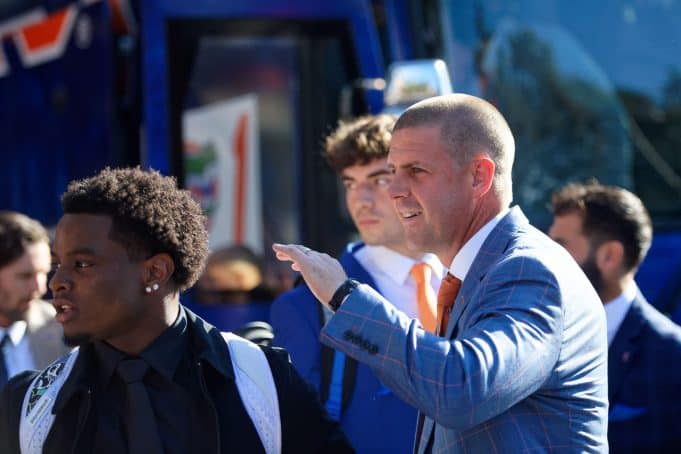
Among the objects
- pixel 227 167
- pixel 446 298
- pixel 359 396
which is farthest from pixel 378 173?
pixel 227 167

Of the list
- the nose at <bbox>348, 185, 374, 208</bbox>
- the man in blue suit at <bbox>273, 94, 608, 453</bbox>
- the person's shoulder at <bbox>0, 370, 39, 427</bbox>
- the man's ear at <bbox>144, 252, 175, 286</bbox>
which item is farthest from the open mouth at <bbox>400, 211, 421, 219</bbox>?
the nose at <bbox>348, 185, 374, 208</bbox>

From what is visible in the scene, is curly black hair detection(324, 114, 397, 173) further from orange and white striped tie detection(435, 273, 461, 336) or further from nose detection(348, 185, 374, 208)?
orange and white striped tie detection(435, 273, 461, 336)

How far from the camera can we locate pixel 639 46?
18.0 feet

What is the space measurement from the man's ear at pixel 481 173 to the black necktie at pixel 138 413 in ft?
2.88

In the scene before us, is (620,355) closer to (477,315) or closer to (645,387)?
(645,387)

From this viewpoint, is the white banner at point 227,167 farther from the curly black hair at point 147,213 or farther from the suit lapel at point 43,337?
the curly black hair at point 147,213

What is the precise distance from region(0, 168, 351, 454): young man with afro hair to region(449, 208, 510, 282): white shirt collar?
0.49m

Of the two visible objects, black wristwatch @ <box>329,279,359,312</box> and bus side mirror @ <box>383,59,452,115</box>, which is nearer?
black wristwatch @ <box>329,279,359,312</box>

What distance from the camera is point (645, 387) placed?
3.83 m

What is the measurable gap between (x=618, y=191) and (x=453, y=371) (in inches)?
93.2

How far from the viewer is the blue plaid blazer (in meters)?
2.11

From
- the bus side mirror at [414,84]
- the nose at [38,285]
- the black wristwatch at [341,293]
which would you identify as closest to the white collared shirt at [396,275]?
the black wristwatch at [341,293]

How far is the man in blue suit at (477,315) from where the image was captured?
212 cm

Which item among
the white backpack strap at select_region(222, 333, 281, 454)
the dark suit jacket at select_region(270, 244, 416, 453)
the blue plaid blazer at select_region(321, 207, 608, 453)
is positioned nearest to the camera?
the blue plaid blazer at select_region(321, 207, 608, 453)
